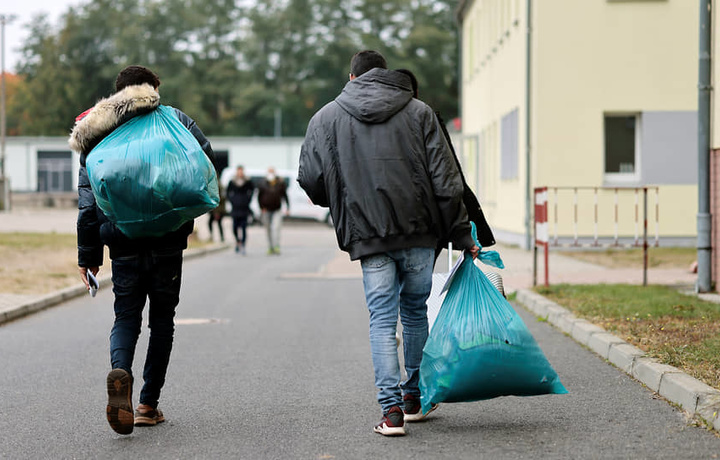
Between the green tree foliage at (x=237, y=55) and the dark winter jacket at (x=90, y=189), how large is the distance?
64.0m

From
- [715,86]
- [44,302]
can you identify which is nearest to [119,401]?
[44,302]

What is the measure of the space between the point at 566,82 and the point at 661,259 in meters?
5.11

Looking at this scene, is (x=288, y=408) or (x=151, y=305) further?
(x=288, y=408)

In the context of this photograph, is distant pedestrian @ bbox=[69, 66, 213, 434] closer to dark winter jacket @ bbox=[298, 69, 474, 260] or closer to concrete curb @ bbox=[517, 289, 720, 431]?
dark winter jacket @ bbox=[298, 69, 474, 260]

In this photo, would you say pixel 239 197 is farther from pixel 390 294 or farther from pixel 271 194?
pixel 390 294

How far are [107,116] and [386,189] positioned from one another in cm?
144

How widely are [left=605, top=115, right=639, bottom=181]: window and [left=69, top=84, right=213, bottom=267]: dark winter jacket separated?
1688 cm

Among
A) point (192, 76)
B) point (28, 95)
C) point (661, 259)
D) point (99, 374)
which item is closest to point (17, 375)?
point (99, 374)

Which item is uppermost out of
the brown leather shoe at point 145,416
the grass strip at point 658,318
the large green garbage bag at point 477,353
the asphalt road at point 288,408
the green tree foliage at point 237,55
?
the green tree foliage at point 237,55

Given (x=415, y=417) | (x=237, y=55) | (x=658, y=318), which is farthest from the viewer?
(x=237, y=55)

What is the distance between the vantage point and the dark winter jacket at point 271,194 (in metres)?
23.6

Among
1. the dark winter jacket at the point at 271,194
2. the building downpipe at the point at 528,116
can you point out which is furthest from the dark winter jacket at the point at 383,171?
the dark winter jacket at the point at 271,194

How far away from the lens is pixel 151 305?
5.75 m

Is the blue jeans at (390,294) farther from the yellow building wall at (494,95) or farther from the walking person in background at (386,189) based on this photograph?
the yellow building wall at (494,95)
